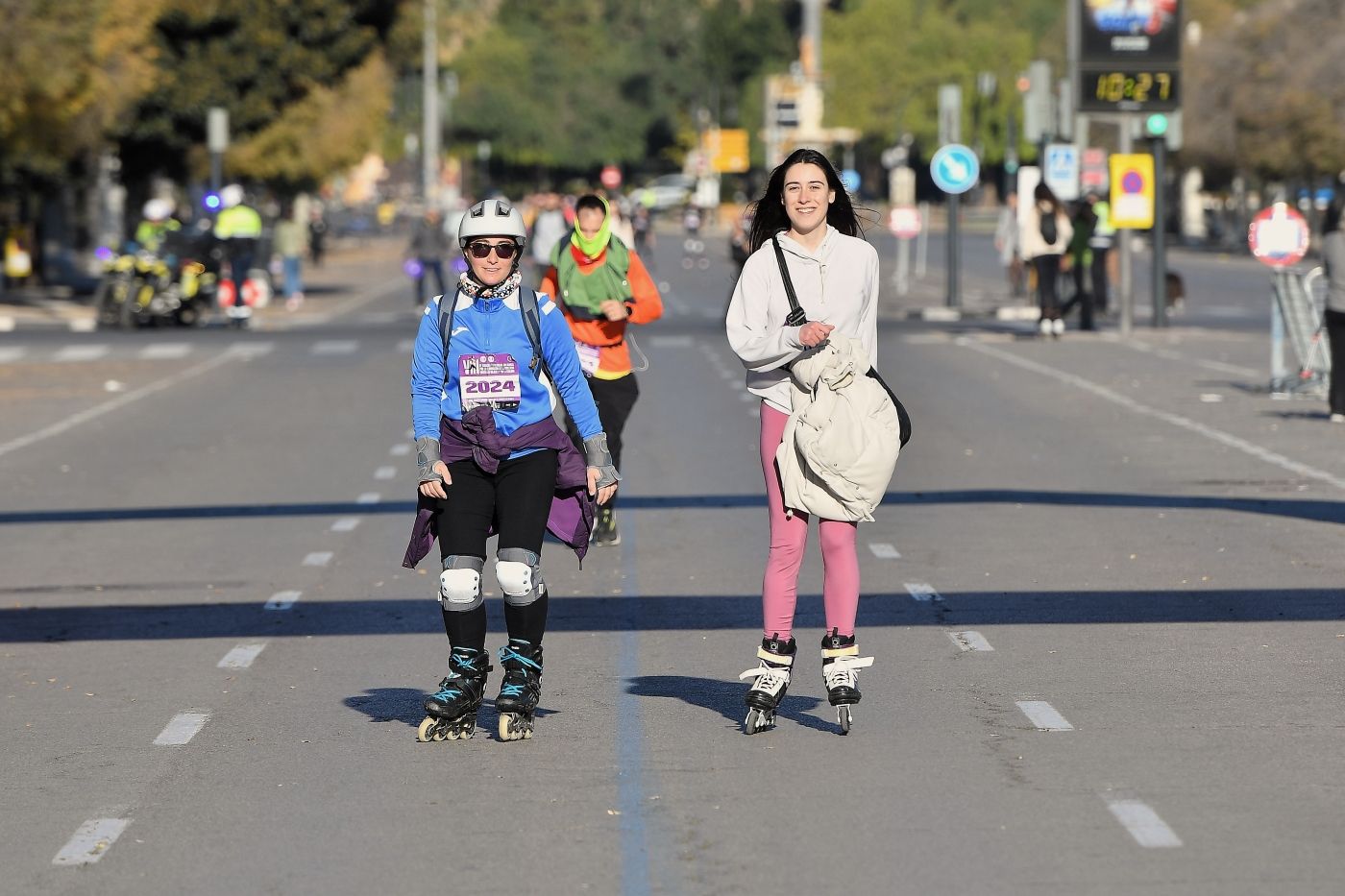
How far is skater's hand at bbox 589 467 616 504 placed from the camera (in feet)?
25.6

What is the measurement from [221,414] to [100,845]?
52.4ft

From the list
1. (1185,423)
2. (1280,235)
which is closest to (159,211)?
(1280,235)

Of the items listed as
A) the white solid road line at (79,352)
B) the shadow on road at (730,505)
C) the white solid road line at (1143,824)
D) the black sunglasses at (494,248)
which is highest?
the black sunglasses at (494,248)

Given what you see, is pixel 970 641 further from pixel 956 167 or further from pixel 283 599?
pixel 956 167

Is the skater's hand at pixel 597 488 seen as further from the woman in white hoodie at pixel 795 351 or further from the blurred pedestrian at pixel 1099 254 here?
the blurred pedestrian at pixel 1099 254

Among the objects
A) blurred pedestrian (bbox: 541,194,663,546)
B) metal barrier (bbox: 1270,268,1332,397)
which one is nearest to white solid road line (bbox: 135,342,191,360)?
metal barrier (bbox: 1270,268,1332,397)

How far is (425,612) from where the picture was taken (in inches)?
423

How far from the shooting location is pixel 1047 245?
3070 cm

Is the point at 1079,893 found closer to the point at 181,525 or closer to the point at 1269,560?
the point at 1269,560

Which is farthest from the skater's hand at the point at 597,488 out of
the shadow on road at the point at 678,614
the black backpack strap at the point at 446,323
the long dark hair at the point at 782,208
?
the shadow on road at the point at 678,614

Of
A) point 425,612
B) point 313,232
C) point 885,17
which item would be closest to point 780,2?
point 885,17

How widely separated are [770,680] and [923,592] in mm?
3487

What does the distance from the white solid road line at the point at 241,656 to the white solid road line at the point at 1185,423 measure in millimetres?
7498

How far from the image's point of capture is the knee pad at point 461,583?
766cm
